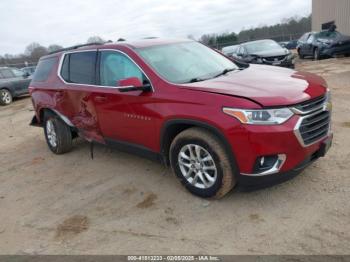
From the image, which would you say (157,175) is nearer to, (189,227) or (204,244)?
(189,227)

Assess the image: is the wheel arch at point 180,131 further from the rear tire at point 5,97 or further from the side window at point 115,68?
the rear tire at point 5,97

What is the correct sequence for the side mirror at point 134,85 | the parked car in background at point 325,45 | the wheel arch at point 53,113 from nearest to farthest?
the side mirror at point 134,85 < the wheel arch at point 53,113 < the parked car in background at point 325,45

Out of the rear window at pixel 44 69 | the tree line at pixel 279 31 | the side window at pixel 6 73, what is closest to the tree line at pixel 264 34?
the tree line at pixel 279 31

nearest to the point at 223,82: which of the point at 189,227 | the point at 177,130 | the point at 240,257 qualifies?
the point at 177,130

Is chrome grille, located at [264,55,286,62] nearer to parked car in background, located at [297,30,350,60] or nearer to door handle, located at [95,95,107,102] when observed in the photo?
parked car in background, located at [297,30,350,60]

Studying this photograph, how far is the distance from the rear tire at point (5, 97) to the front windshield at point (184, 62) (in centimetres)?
1284

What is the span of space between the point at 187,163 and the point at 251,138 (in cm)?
95

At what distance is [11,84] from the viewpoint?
1599 cm

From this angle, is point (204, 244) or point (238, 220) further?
point (238, 220)

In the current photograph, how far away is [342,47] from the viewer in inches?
691

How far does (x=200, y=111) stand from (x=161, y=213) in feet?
3.98

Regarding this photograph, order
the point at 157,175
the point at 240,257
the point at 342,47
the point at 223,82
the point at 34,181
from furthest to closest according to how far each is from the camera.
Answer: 1. the point at 342,47
2. the point at 34,181
3. the point at 157,175
4. the point at 223,82
5. the point at 240,257

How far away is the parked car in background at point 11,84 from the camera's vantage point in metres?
15.7

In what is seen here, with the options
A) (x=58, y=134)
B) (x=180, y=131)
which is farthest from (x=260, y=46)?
(x=180, y=131)
